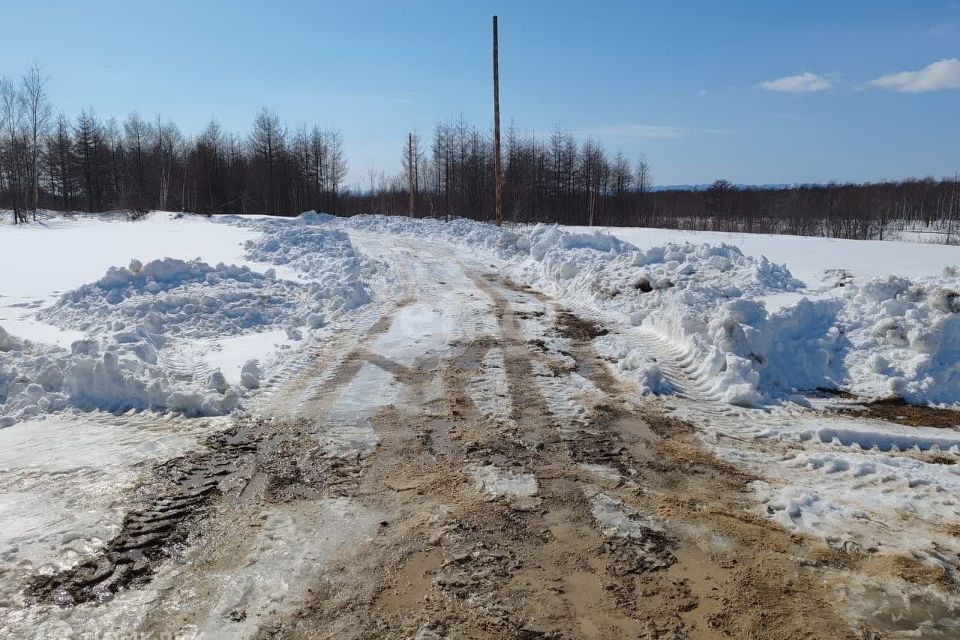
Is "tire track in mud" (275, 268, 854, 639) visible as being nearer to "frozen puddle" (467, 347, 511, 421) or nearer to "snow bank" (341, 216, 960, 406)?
"frozen puddle" (467, 347, 511, 421)

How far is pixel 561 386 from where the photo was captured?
637 centimetres

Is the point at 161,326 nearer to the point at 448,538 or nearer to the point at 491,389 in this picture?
the point at 491,389

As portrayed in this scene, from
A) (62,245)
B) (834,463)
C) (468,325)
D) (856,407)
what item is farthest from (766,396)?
(62,245)

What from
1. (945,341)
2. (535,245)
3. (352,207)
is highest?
(352,207)

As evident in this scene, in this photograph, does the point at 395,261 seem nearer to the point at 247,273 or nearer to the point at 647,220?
the point at 247,273

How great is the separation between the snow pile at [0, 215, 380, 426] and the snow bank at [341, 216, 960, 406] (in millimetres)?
4862

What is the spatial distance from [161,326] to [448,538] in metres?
6.77

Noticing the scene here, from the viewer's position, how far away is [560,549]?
3391 millimetres

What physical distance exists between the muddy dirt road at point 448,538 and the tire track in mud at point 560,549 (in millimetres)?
12

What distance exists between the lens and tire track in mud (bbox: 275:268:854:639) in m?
2.82

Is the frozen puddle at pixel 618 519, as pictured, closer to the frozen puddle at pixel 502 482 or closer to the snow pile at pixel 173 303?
the frozen puddle at pixel 502 482

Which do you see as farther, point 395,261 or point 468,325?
point 395,261

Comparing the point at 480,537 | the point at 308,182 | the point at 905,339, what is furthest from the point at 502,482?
the point at 308,182

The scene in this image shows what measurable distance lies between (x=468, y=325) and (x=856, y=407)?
5.30 meters
